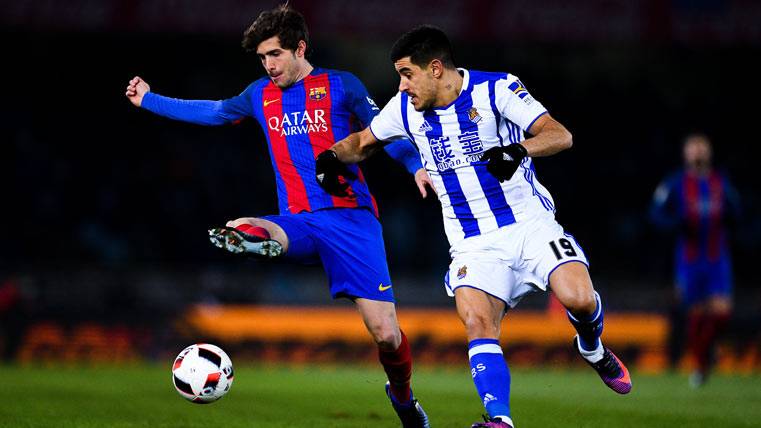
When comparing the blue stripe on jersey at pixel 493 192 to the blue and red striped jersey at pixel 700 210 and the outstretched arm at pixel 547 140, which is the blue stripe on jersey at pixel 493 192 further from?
the blue and red striped jersey at pixel 700 210

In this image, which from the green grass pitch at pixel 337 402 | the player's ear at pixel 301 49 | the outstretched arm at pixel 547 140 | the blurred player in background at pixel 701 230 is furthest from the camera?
the blurred player in background at pixel 701 230

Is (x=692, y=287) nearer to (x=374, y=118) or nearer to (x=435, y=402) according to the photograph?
(x=435, y=402)

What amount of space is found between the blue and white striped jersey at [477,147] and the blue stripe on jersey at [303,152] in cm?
70

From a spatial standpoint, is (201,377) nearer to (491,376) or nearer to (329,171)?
(329,171)

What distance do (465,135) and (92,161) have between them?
1340 centimetres

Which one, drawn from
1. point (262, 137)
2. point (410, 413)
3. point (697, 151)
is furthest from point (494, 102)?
point (262, 137)

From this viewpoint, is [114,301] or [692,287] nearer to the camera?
[692,287]

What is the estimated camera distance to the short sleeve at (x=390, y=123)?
5863 millimetres

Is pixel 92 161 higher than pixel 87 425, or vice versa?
pixel 92 161

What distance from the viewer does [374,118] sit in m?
5.98

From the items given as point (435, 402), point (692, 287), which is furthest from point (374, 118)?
point (692, 287)

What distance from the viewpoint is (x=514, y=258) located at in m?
5.64

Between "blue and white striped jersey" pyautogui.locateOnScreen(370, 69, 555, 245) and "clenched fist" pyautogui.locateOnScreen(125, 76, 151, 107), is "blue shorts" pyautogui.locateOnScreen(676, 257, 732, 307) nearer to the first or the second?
"blue and white striped jersey" pyautogui.locateOnScreen(370, 69, 555, 245)

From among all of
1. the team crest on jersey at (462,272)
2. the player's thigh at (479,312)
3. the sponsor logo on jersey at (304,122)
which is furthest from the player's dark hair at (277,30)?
the player's thigh at (479,312)
